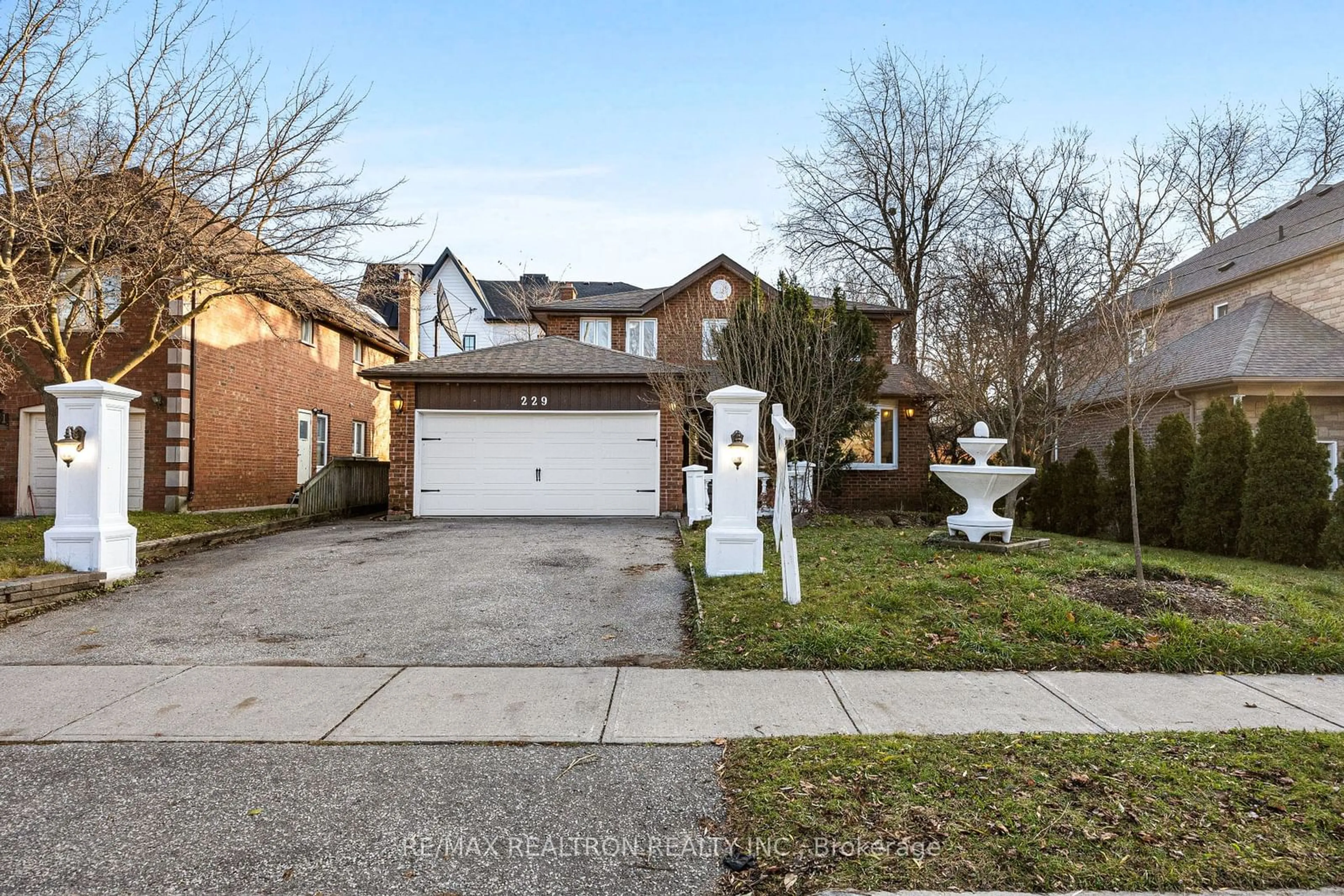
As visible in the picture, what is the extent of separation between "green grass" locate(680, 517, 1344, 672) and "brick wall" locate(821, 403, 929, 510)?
8.45 meters

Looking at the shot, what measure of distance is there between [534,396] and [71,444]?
7.18 meters

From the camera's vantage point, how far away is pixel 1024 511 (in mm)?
14281

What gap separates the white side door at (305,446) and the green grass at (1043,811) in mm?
16081

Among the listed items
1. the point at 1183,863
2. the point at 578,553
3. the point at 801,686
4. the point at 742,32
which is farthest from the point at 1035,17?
the point at 1183,863

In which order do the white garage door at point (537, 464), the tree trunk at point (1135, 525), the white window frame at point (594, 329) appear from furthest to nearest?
the white window frame at point (594, 329) → the white garage door at point (537, 464) → the tree trunk at point (1135, 525)

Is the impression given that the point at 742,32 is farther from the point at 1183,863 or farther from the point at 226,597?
the point at 1183,863

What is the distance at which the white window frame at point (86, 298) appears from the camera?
873 centimetres

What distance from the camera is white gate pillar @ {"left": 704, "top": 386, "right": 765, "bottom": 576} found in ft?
21.3

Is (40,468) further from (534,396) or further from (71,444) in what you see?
(534,396)

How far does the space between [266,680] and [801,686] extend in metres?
3.38

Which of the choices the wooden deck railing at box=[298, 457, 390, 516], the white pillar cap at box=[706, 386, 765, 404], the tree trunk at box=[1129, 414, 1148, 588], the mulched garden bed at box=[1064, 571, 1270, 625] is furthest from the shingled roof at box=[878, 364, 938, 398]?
the wooden deck railing at box=[298, 457, 390, 516]

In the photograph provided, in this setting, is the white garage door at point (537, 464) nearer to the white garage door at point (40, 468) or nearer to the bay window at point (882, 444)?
the bay window at point (882, 444)

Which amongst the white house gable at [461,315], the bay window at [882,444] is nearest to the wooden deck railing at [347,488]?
the bay window at [882,444]

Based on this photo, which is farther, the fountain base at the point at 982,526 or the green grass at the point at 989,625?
the fountain base at the point at 982,526
